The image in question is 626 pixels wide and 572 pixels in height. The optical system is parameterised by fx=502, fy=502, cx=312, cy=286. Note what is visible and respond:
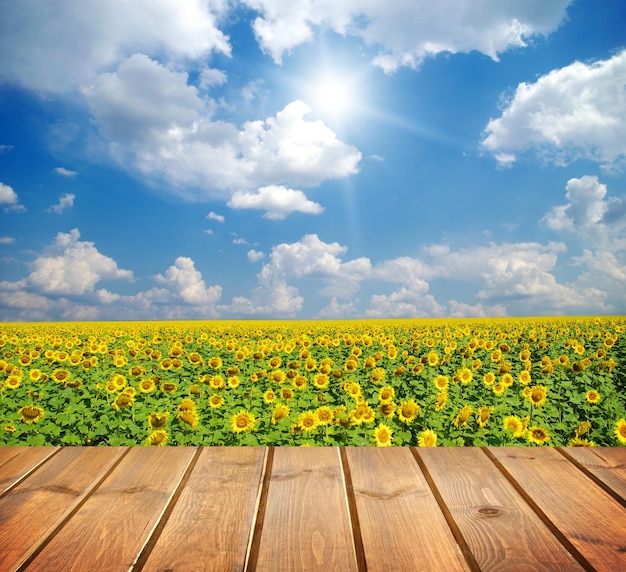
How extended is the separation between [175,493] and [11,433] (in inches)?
162

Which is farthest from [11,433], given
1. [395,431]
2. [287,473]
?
[287,473]

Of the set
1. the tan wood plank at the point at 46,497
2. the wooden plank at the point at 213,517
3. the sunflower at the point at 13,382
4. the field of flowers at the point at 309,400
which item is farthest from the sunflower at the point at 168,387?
the wooden plank at the point at 213,517

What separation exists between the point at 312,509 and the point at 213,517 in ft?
1.20

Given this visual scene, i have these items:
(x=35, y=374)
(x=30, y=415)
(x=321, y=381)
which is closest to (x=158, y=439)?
(x=30, y=415)

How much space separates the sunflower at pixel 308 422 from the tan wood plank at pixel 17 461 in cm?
231

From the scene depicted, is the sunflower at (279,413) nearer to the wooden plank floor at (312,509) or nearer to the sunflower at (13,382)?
the wooden plank floor at (312,509)

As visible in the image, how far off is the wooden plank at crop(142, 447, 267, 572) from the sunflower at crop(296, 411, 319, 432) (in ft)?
6.82

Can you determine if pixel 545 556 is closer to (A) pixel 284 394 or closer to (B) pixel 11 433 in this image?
(A) pixel 284 394

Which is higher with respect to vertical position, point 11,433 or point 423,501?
point 423,501

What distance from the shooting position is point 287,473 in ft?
7.20

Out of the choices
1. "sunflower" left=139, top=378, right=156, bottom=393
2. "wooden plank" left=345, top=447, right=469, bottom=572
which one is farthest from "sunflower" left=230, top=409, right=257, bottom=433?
"wooden plank" left=345, top=447, right=469, bottom=572

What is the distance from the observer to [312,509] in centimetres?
188

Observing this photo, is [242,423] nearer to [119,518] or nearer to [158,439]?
[158,439]

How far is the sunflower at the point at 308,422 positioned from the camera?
14.6ft
